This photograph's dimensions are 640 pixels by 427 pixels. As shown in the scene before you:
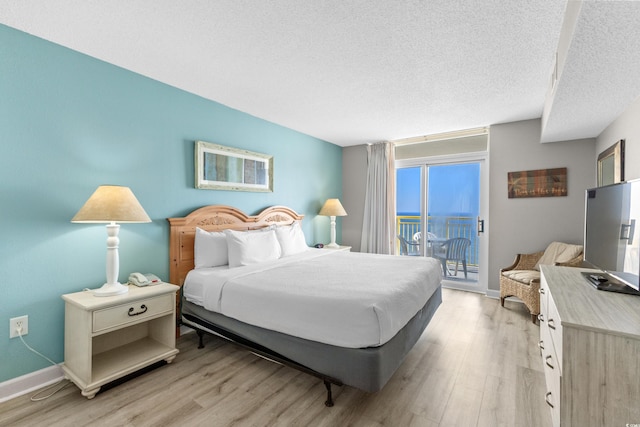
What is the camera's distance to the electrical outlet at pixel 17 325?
6.46 feet

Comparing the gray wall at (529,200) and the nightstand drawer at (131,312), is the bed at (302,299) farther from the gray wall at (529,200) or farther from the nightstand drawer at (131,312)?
the gray wall at (529,200)

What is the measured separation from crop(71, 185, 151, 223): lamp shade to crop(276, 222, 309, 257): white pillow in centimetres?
167

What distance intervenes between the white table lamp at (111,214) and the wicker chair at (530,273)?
391 centimetres

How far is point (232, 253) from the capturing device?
290 centimetres

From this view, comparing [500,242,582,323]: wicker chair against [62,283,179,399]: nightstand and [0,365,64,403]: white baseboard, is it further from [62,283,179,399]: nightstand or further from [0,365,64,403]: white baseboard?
[0,365,64,403]: white baseboard

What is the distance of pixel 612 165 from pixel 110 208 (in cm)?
427

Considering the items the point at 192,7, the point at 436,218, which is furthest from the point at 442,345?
the point at 192,7

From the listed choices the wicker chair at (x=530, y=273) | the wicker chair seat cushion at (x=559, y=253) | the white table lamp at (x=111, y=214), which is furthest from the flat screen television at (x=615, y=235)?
the white table lamp at (x=111, y=214)

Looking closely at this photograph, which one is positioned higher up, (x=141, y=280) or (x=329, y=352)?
(x=141, y=280)

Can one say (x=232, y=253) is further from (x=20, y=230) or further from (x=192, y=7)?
(x=192, y=7)

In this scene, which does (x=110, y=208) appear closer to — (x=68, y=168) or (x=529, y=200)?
(x=68, y=168)

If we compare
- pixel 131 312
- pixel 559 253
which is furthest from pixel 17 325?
pixel 559 253

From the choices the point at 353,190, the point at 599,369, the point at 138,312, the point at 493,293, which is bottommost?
the point at 493,293

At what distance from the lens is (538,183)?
379 cm
